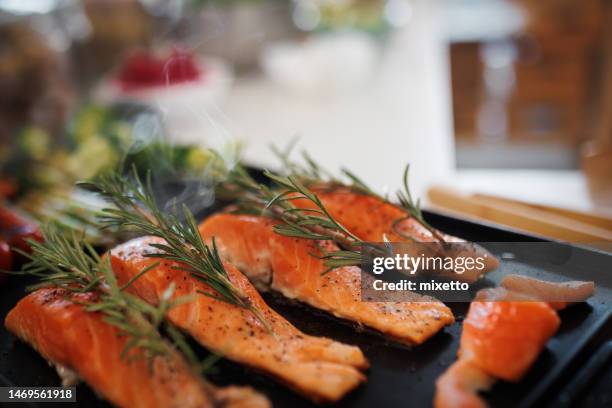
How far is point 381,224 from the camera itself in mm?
1423

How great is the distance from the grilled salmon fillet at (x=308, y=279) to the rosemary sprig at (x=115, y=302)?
267mm

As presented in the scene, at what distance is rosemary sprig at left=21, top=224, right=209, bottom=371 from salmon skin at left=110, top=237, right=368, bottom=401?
0.05 m

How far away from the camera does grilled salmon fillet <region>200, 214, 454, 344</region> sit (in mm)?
1149

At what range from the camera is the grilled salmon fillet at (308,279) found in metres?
1.15

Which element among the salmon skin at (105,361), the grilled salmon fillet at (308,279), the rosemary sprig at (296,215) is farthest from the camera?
the rosemary sprig at (296,215)

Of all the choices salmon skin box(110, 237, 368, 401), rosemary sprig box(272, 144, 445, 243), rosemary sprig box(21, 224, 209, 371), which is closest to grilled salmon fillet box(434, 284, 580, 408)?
salmon skin box(110, 237, 368, 401)

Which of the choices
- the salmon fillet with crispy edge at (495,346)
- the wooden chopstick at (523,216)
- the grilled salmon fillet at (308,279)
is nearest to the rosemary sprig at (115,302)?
the grilled salmon fillet at (308,279)

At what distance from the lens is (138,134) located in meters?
2.13

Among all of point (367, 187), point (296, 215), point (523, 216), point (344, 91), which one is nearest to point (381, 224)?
point (367, 187)

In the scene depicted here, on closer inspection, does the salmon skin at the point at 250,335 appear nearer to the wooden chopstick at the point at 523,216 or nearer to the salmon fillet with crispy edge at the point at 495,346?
the salmon fillet with crispy edge at the point at 495,346

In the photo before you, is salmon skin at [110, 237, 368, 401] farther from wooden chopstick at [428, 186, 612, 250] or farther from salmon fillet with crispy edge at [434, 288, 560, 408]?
wooden chopstick at [428, 186, 612, 250]

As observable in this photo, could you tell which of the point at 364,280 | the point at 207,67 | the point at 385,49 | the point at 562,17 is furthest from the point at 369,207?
the point at 562,17

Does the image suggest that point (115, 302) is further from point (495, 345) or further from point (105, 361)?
point (495, 345)

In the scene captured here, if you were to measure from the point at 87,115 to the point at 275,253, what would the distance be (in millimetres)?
1435
